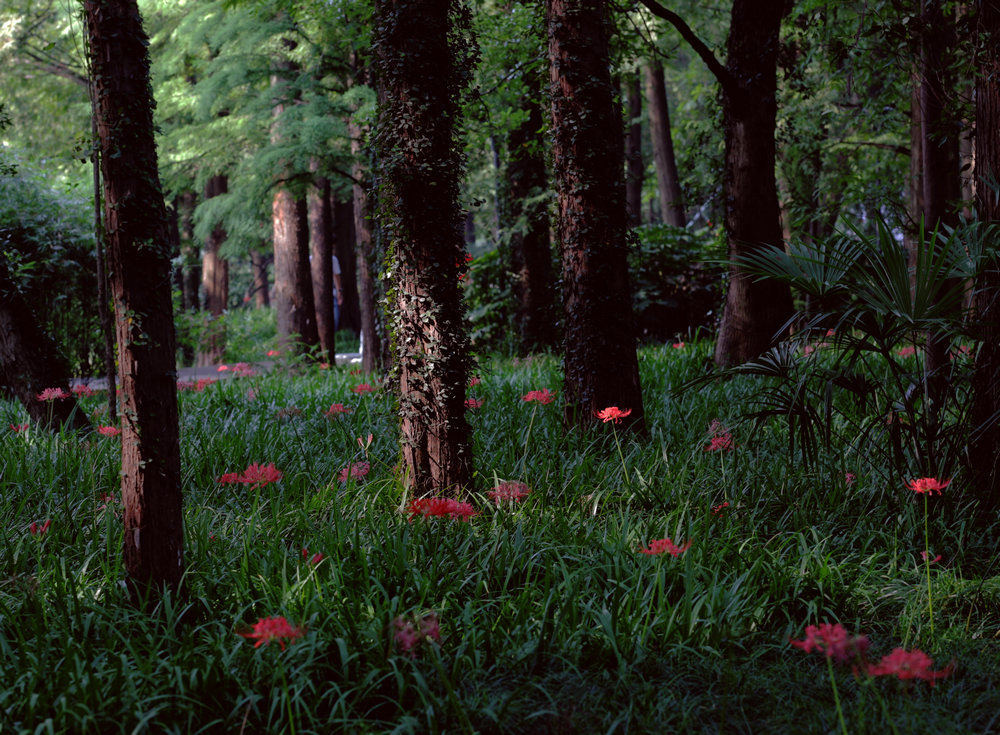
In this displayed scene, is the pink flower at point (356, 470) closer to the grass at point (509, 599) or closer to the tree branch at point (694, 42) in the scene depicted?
the grass at point (509, 599)

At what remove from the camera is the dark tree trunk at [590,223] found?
475 centimetres

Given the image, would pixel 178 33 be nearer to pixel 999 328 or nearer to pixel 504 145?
pixel 504 145

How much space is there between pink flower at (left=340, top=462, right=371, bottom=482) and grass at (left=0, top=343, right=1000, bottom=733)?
2.0 inches

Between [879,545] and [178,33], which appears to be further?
[178,33]

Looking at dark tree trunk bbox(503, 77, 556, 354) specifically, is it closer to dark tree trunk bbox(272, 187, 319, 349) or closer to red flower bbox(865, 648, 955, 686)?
dark tree trunk bbox(272, 187, 319, 349)

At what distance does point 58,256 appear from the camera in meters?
8.46

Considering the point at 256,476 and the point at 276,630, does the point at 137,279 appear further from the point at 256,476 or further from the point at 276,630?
the point at 276,630

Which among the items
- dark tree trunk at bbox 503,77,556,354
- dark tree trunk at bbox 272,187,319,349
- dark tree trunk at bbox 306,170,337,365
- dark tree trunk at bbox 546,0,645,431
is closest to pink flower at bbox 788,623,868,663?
dark tree trunk at bbox 546,0,645,431

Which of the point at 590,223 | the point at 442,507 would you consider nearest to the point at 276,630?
the point at 442,507

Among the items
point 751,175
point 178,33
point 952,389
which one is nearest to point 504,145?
point 751,175

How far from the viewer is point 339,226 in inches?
820

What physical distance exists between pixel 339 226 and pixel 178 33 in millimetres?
8279

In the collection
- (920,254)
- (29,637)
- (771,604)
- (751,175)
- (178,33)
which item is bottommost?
(771,604)

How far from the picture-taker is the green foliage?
8438 millimetres
